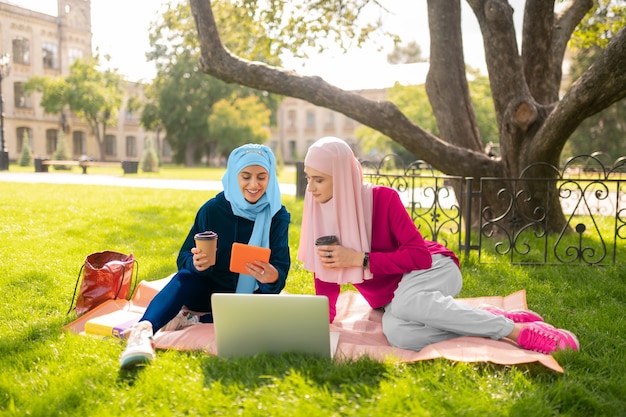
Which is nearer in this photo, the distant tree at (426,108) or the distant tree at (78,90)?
the distant tree at (426,108)

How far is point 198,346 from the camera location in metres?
3.19

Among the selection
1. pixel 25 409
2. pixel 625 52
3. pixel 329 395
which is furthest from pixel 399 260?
pixel 625 52

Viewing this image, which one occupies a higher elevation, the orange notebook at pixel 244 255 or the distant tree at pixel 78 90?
the distant tree at pixel 78 90

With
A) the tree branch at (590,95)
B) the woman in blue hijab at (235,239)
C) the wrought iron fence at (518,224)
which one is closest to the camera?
the woman in blue hijab at (235,239)

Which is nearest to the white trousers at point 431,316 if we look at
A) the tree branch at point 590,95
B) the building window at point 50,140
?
the tree branch at point 590,95

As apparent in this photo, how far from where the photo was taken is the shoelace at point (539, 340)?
119 inches

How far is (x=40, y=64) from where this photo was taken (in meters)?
40.3

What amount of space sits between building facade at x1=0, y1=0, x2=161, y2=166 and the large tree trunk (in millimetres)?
32124

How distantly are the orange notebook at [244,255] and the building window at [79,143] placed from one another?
147 ft

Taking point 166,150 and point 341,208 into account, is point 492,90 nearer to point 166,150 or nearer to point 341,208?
point 341,208

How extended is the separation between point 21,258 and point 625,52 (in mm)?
6117

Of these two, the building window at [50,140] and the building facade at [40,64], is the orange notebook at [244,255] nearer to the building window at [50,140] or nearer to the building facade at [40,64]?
the building facade at [40,64]

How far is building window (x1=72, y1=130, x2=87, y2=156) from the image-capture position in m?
43.9

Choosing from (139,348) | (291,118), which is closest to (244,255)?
(139,348)
